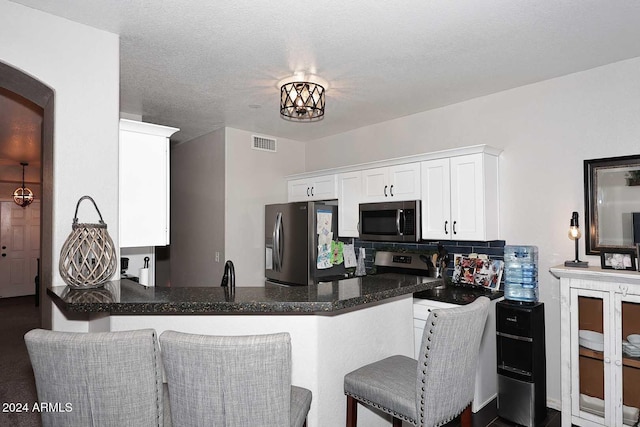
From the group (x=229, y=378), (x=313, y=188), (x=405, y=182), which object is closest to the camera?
(x=229, y=378)

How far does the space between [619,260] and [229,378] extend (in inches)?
105

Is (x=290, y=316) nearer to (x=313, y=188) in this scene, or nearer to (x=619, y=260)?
(x=619, y=260)

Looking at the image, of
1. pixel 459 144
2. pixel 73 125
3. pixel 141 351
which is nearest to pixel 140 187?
pixel 73 125

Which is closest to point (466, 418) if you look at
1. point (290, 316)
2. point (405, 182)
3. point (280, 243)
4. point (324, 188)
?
point (290, 316)

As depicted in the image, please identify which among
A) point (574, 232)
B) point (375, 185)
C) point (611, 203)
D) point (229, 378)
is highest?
point (375, 185)

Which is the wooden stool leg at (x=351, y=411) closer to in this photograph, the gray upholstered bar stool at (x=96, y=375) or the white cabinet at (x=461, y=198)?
the gray upholstered bar stool at (x=96, y=375)

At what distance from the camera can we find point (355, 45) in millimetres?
2480

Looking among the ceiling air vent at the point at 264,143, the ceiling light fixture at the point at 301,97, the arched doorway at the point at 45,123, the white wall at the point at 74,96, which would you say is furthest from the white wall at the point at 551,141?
the arched doorway at the point at 45,123

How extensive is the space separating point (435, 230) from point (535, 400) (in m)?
1.49

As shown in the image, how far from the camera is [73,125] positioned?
2.12 metres

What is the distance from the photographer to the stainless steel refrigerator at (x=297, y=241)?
4176 mm

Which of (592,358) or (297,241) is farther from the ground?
(297,241)

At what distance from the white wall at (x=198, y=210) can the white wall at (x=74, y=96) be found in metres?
2.39

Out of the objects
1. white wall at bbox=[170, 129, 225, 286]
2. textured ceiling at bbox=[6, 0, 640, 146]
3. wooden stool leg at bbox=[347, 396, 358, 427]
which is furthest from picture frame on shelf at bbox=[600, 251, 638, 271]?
white wall at bbox=[170, 129, 225, 286]
